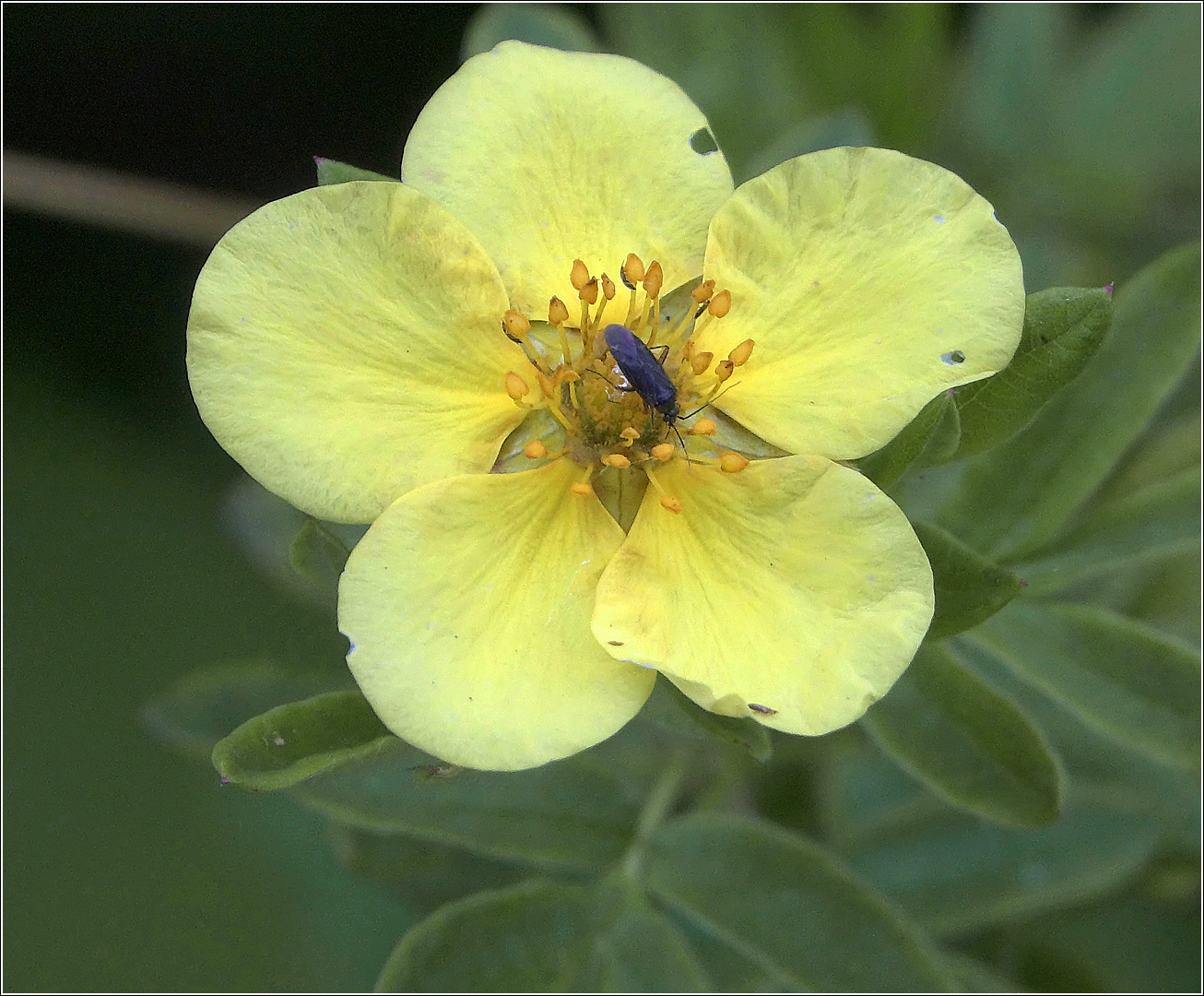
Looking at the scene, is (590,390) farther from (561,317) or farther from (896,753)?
(896,753)

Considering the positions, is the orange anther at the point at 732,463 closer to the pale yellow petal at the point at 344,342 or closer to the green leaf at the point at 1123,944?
the pale yellow petal at the point at 344,342

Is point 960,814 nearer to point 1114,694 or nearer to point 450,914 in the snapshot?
point 1114,694

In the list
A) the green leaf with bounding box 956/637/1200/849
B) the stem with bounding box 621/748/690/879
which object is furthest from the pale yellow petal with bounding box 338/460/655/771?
the green leaf with bounding box 956/637/1200/849

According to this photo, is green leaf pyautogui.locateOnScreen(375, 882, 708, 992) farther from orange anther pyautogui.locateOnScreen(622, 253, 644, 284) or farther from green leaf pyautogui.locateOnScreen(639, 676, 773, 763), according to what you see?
orange anther pyautogui.locateOnScreen(622, 253, 644, 284)

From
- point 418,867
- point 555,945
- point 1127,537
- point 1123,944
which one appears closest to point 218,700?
point 418,867

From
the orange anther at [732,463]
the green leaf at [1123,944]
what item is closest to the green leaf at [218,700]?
the orange anther at [732,463]

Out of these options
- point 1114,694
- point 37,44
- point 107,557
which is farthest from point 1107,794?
point 37,44
